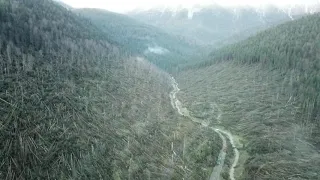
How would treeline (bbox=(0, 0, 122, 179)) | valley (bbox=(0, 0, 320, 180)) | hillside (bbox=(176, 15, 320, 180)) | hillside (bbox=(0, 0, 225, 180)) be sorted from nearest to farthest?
treeline (bbox=(0, 0, 122, 179)), hillside (bbox=(0, 0, 225, 180)), valley (bbox=(0, 0, 320, 180)), hillside (bbox=(176, 15, 320, 180))

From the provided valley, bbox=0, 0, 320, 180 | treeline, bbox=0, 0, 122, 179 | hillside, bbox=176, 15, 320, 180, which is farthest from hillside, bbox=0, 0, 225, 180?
hillside, bbox=176, 15, 320, 180

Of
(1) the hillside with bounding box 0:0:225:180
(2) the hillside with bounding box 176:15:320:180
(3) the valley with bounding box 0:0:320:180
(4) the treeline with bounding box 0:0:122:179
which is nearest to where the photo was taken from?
(4) the treeline with bounding box 0:0:122:179

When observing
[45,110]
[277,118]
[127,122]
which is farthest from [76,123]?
[277,118]

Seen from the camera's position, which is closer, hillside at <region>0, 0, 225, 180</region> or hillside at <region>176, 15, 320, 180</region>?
hillside at <region>0, 0, 225, 180</region>

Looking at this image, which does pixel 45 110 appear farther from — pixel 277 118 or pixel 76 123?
pixel 277 118

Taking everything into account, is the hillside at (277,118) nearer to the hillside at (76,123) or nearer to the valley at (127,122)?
the valley at (127,122)

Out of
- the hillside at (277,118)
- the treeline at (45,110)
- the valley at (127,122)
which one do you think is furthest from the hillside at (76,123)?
the hillside at (277,118)

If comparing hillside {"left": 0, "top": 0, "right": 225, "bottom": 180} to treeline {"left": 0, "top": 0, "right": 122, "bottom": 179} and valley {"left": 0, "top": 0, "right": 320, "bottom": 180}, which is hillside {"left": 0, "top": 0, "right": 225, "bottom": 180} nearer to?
treeline {"left": 0, "top": 0, "right": 122, "bottom": 179}

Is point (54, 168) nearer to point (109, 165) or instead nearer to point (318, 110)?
point (109, 165)
